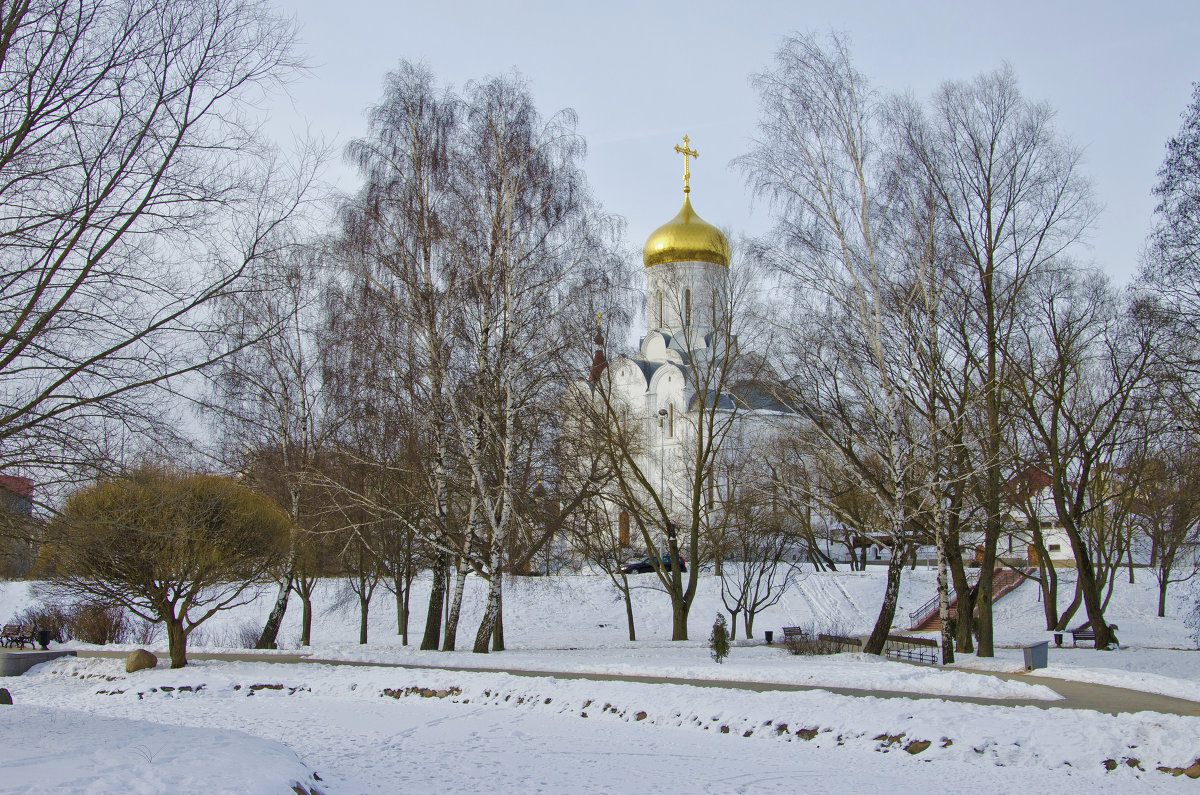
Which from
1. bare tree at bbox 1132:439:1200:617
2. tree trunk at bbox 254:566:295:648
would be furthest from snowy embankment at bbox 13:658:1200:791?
bare tree at bbox 1132:439:1200:617

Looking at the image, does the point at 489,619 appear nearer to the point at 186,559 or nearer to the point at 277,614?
the point at 186,559

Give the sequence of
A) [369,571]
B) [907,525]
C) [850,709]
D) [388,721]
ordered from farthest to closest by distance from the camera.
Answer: [369,571] < [907,525] < [388,721] < [850,709]

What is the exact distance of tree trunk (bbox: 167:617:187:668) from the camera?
50.2 ft

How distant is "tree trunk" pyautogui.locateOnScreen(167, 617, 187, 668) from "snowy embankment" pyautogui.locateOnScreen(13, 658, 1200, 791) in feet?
1.86

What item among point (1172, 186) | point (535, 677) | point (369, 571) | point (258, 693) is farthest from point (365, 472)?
point (1172, 186)

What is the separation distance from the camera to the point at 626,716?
33.3 feet

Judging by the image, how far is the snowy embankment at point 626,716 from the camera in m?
7.43

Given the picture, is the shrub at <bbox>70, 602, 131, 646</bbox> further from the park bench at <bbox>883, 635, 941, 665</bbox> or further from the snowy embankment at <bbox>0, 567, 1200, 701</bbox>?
the park bench at <bbox>883, 635, 941, 665</bbox>

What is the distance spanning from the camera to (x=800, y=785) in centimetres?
728

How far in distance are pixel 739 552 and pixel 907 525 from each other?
1319 centimetres

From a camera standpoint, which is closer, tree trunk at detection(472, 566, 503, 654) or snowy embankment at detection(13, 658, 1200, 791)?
snowy embankment at detection(13, 658, 1200, 791)

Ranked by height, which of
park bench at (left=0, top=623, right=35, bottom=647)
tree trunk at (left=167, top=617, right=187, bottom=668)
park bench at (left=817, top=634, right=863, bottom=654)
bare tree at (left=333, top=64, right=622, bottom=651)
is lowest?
park bench at (left=0, top=623, right=35, bottom=647)

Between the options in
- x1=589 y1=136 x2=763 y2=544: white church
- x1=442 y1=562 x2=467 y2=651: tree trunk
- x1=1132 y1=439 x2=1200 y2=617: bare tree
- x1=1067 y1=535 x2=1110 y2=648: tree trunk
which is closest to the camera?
x1=442 y1=562 x2=467 y2=651: tree trunk

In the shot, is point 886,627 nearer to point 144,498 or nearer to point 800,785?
point 800,785
